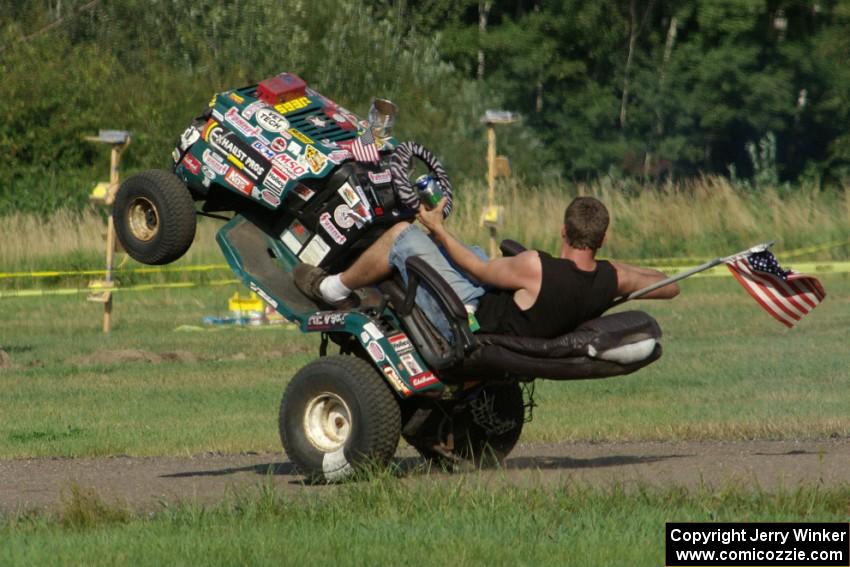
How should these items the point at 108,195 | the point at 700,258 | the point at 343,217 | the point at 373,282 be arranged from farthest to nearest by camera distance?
the point at 700,258 < the point at 108,195 < the point at 343,217 < the point at 373,282

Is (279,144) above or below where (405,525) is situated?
above

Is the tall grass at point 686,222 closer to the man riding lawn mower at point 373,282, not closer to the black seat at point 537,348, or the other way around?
the man riding lawn mower at point 373,282

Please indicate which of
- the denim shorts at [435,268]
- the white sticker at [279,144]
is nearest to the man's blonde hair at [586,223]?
the denim shorts at [435,268]

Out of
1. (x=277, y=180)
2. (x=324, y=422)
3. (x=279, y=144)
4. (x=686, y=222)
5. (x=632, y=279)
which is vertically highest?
(x=279, y=144)

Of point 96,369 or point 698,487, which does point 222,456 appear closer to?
point 698,487

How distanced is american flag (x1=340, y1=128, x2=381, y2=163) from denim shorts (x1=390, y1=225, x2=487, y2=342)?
2.66ft

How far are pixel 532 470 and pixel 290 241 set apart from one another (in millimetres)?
2228

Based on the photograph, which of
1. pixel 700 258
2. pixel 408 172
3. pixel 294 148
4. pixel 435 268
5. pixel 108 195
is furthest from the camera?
pixel 700 258

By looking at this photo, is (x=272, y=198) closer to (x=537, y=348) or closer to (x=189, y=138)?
(x=189, y=138)

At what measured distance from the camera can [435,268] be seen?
1020 centimetres

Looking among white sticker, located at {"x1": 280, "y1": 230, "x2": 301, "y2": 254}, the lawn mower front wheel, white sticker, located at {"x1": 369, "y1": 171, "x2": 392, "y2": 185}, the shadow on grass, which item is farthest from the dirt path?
white sticker, located at {"x1": 369, "y1": 171, "x2": 392, "y2": 185}

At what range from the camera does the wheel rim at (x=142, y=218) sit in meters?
11.5

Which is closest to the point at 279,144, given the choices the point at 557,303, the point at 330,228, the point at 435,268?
the point at 330,228

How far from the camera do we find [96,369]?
19.1 metres
